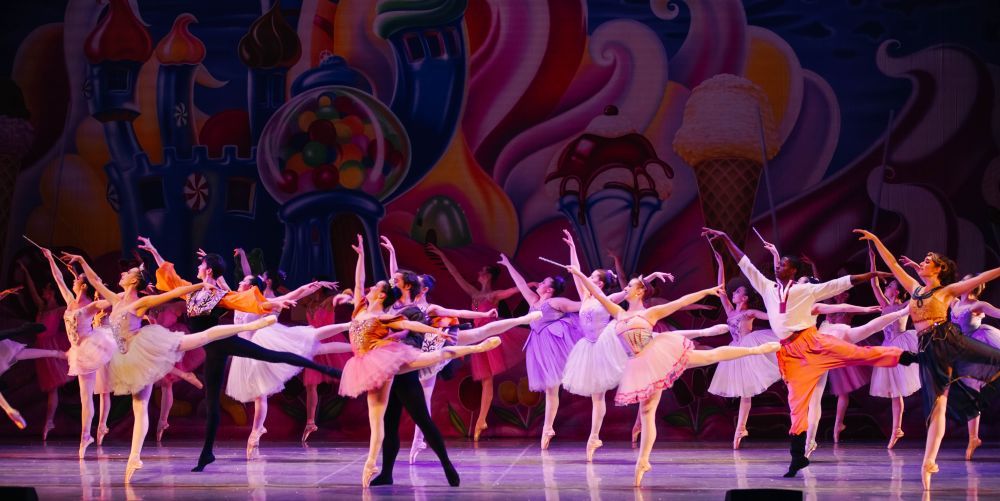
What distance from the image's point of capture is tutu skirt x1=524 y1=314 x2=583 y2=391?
30.2 ft

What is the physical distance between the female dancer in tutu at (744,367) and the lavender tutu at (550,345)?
4.21 ft

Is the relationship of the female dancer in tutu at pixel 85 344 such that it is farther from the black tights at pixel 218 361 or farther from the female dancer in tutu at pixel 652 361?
the female dancer in tutu at pixel 652 361

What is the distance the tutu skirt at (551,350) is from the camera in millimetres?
9195

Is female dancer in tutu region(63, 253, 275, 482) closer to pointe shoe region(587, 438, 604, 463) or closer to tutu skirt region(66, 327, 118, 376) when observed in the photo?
tutu skirt region(66, 327, 118, 376)

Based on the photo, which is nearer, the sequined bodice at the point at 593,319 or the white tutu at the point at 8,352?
the sequined bodice at the point at 593,319

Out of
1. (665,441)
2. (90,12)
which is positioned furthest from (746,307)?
(90,12)

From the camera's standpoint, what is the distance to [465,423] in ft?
34.5

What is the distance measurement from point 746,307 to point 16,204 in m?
7.27

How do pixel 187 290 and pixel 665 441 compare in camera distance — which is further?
pixel 665 441

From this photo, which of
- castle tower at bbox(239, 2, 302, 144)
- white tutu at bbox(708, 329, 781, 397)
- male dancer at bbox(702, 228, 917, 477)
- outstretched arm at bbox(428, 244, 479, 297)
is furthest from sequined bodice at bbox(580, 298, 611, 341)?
castle tower at bbox(239, 2, 302, 144)

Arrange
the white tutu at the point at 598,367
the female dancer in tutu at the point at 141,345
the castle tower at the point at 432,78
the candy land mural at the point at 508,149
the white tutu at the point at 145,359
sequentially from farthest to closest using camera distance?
1. the castle tower at the point at 432,78
2. the candy land mural at the point at 508,149
3. the white tutu at the point at 598,367
4. the white tutu at the point at 145,359
5. the female dancer in tutu at the point at 141,345

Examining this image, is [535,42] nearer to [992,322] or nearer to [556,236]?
[556,236]

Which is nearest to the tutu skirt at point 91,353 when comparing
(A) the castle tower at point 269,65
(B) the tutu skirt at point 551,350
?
(A) the castle tower at point 269,65

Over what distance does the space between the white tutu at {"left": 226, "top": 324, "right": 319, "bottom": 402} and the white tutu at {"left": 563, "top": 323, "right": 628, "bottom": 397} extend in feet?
7.12
